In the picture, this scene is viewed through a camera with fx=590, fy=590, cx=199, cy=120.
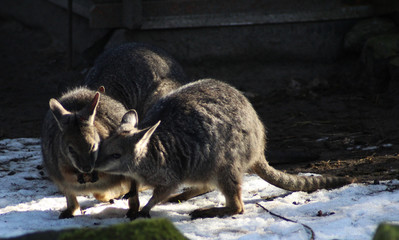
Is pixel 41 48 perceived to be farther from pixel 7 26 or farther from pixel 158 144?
pixel 158 144

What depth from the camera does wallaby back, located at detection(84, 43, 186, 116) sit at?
698 cm

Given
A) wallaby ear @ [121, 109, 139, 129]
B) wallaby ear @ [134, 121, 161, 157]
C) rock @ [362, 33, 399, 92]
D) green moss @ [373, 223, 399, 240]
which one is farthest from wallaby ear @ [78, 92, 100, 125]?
rock @ [362, 33, 399, 92]

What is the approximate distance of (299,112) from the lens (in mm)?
8055

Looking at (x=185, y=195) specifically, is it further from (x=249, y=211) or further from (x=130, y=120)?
(x=130, y=120)

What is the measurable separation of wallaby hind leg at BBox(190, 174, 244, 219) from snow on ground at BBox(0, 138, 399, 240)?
0.08m

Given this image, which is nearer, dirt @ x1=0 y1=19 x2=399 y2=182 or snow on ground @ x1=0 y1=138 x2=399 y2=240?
snow on ground @ x1=0 y1=138 x2=399 y2=240

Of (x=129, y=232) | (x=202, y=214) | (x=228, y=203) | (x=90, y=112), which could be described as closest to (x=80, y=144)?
(x=90, y=112)

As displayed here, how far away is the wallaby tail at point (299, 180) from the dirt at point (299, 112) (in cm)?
32

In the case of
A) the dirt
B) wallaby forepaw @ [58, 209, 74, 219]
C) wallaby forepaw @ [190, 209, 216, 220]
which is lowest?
wallaby forepaw @ [58, 209, 74, 219]

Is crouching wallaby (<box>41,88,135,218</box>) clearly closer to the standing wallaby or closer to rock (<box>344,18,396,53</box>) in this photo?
the standing wallaby

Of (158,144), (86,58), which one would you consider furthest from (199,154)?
(86,58)

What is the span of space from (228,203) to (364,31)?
4.89 m

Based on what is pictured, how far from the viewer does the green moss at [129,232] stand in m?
2.84

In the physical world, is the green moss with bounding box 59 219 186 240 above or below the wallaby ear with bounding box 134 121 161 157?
below
